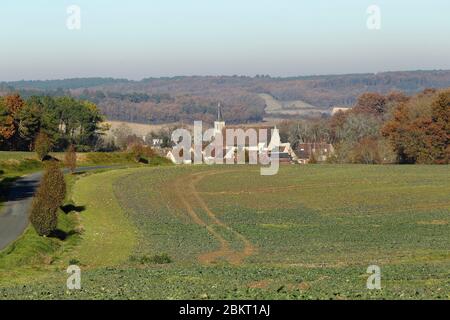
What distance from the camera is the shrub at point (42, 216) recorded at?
3725cm

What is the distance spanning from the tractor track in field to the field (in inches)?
2.8

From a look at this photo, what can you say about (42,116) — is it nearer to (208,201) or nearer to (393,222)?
(208,201)

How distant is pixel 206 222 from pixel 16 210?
11.3 m

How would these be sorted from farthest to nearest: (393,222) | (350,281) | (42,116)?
(42,116) → (393,222) → (350,281)

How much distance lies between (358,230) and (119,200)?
2050 cm

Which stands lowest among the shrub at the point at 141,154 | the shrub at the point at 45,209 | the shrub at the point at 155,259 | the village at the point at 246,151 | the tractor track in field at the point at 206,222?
the village at the point at 246,151

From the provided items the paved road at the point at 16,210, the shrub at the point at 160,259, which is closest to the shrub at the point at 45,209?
the paved road at the point at 16,210

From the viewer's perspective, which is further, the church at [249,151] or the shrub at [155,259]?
the church at [249,151]

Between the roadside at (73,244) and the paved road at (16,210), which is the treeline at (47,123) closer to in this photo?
the paved road at (16,210)

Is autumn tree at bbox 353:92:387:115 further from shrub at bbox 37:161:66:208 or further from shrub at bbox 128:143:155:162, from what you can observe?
shrub at bbox 37:161:66:208

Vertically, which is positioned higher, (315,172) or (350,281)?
(350,281)

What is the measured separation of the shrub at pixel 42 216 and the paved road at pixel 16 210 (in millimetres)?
1129
